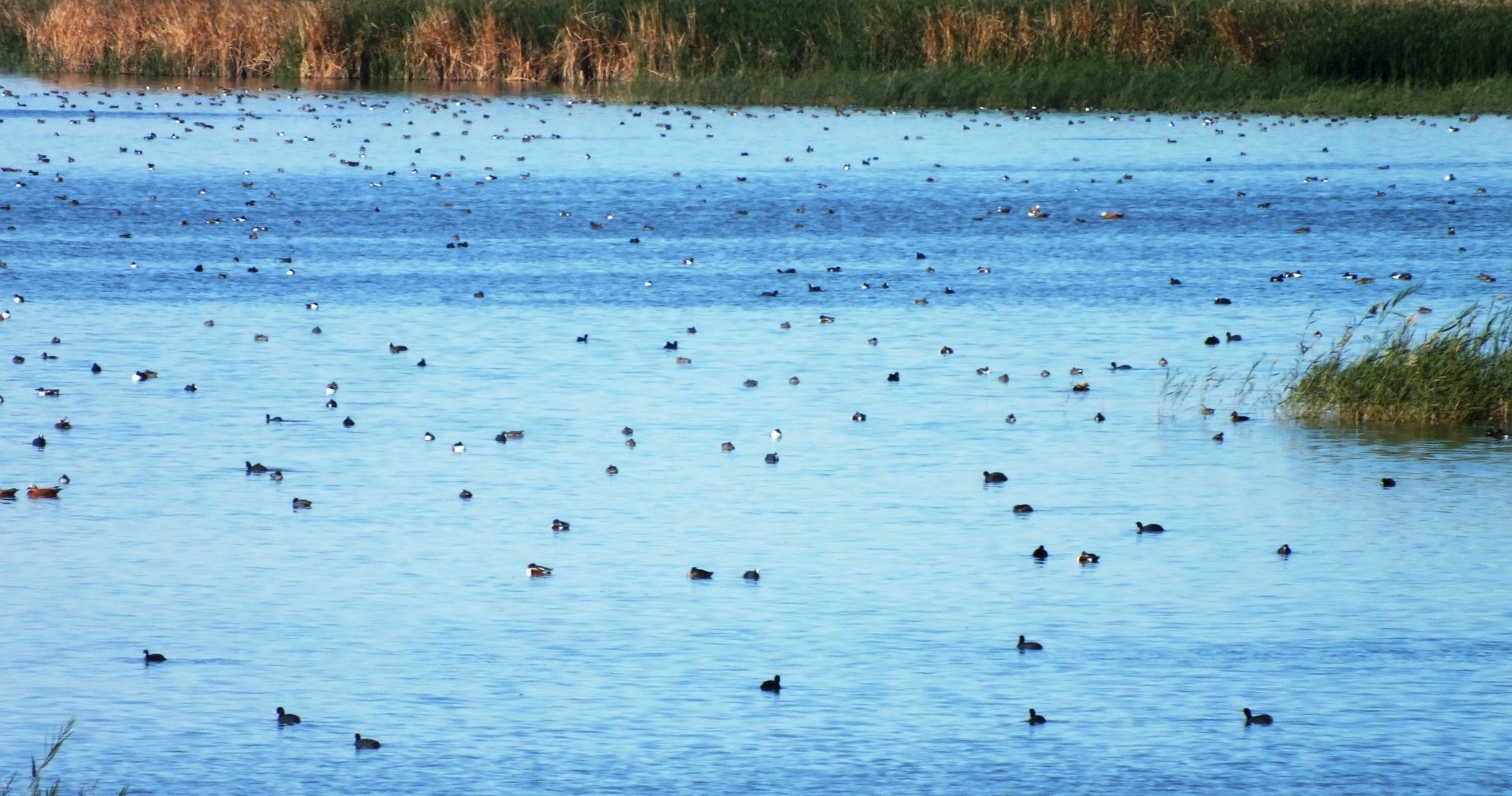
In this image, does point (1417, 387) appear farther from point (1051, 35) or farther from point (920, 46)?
point (920, 46)

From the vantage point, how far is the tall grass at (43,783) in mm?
8039

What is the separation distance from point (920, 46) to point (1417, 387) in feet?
103

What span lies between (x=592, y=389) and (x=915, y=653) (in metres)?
7.85

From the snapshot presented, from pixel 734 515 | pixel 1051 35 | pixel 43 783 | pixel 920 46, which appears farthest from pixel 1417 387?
pixel 920 46

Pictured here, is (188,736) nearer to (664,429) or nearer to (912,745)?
(912,745)

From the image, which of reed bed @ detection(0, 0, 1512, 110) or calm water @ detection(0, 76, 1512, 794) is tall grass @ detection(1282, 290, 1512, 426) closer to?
calm water @ detection(0, 76, 1512, 794)

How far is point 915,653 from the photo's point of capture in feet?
36.4

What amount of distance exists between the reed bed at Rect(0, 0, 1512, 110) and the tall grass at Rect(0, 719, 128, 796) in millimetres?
37965

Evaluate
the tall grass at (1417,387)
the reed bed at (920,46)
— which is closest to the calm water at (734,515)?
the tall grass at (1417,387)

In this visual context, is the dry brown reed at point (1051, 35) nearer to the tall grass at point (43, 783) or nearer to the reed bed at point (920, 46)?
the reed bed at point (920, 46)

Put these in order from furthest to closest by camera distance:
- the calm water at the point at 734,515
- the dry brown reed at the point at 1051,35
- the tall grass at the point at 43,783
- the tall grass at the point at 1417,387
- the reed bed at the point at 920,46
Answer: the dry brown reed at the point at 1051,35, the reed bed at the point at 920,46, the tall grass at the point at 1417,387, the calm water at the point at 734,515, the tall grass at the point at 43,783

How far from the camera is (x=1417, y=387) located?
57.4 feet

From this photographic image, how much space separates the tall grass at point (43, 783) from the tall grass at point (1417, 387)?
34.8 feet

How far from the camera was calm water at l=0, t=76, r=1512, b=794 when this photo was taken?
9828 mm
